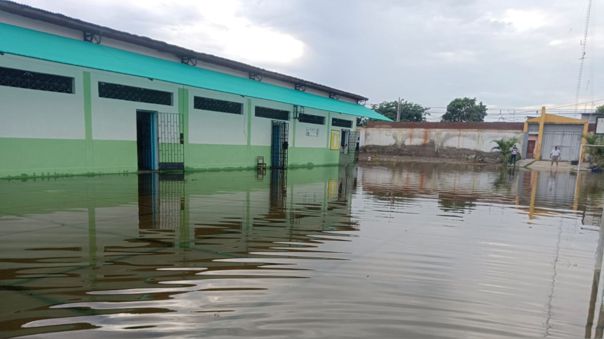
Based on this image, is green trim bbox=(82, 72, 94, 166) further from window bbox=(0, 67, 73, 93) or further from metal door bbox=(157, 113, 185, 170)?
metal door bbox=(157, 113, 185, 170)

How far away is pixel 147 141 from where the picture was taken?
46.5 feet

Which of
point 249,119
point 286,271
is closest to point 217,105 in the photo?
point 249,119

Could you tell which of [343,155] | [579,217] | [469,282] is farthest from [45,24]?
[343,155]

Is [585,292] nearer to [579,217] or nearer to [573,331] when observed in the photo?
[573,331]

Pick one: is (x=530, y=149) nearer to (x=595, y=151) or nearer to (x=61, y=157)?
(x=595, y=151)

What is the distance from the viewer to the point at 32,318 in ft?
8.76

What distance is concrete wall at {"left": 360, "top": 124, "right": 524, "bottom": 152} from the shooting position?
32406mm

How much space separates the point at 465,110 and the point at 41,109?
4481cm

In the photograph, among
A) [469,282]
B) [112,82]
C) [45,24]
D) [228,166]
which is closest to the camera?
[469,282]

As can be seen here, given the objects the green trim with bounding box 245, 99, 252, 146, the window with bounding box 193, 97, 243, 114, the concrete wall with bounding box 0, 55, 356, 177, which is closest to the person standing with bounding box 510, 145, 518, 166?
the green trim with bounding box 245, 99, 252, 146

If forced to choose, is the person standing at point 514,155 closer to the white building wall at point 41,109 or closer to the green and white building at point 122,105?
the green and white building at point 122,105

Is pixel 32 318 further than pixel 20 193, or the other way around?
pixel 20 193

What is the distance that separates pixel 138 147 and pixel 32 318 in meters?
12.6

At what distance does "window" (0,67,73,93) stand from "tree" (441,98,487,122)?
4384 cm
